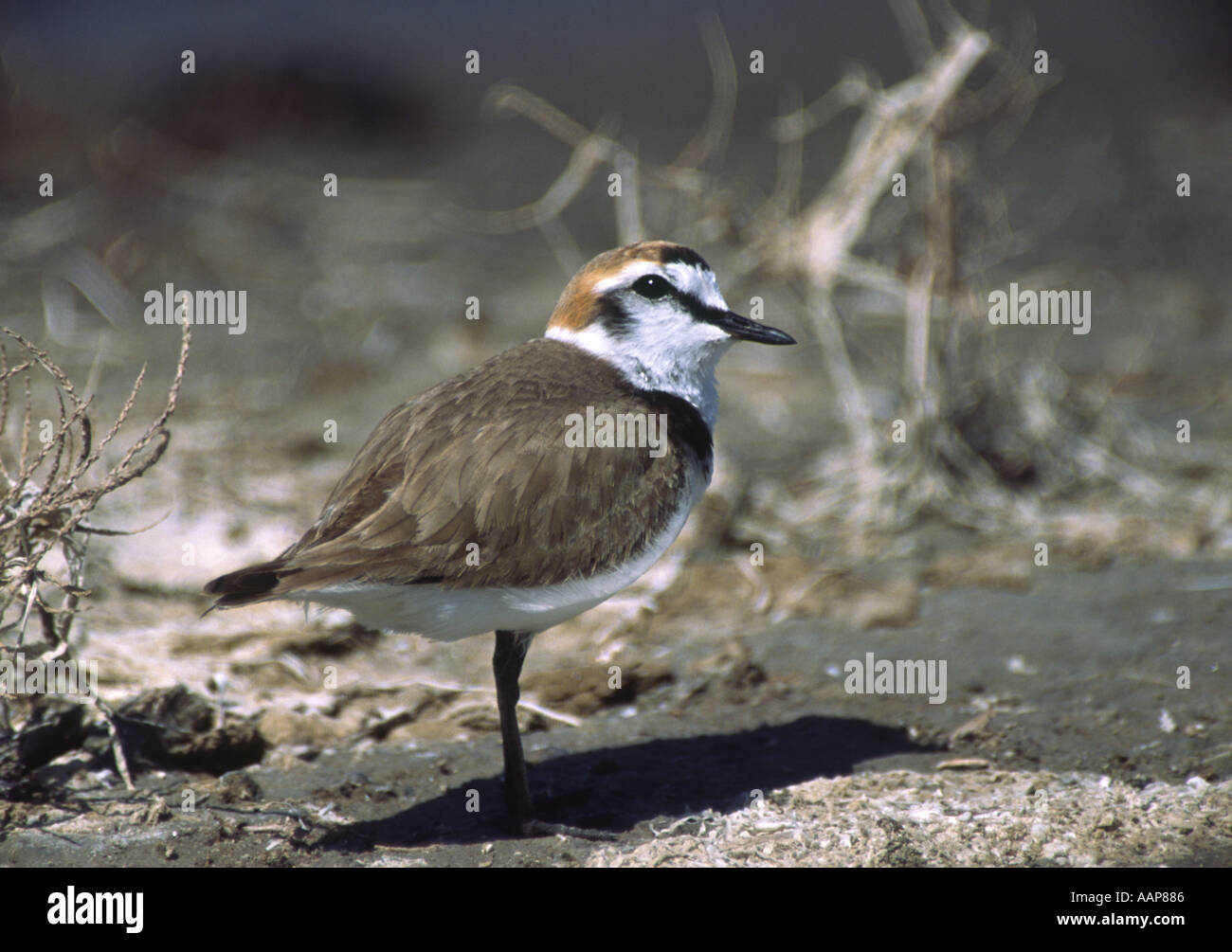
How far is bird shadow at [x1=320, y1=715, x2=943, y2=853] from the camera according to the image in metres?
4.91

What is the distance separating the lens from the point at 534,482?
4.69 meters

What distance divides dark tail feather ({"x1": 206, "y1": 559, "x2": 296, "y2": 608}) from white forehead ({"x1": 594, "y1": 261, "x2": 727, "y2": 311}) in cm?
168

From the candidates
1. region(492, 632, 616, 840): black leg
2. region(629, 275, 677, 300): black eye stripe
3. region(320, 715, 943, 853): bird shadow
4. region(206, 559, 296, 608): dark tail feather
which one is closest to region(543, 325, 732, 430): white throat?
region(629, 275, 677, 300): black eye stripe

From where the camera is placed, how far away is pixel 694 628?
672 centimetres

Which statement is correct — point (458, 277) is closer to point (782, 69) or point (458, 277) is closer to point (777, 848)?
point (782, 69)

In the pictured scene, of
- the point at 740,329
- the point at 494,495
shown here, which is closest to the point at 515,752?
the point at 494,495

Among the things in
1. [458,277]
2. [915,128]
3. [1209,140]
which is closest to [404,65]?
[458,277]

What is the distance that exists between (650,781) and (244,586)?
1.83 meters

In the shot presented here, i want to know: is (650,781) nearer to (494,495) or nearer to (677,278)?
(494,495)

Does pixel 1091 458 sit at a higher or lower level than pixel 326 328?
lower

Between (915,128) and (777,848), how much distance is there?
4.44 meters

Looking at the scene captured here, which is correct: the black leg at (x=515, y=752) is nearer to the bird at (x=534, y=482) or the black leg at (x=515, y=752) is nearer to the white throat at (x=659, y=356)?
the bird at (x=534, y=482)

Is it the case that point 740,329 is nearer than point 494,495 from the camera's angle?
No

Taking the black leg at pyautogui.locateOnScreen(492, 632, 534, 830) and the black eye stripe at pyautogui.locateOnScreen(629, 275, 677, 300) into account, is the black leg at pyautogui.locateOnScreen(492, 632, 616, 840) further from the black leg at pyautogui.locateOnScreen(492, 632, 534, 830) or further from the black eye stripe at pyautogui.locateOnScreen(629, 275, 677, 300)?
the black eye stripe at pyautogui.locateOnScreen(629, 275, 677, 300)
